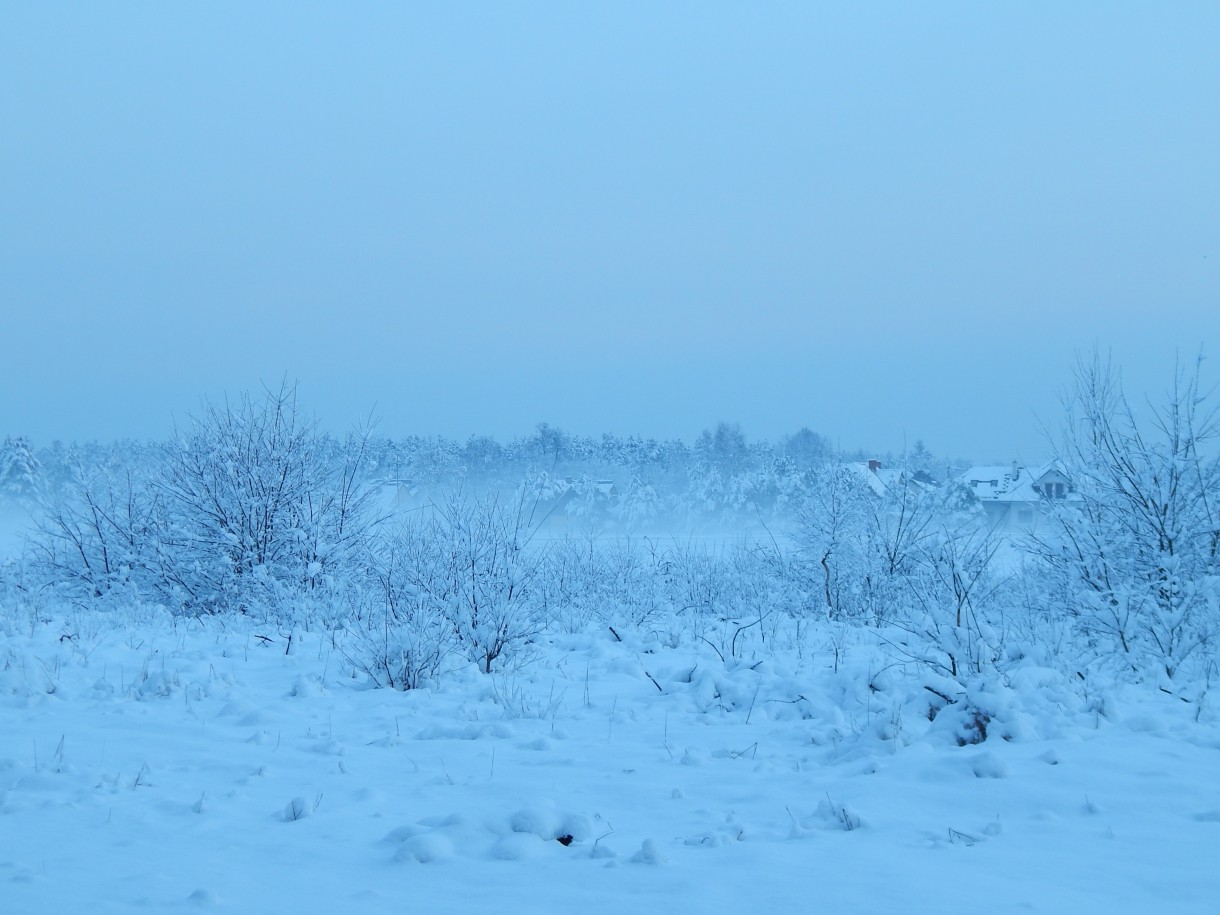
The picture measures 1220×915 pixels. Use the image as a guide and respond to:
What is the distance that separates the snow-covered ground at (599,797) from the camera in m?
2.80

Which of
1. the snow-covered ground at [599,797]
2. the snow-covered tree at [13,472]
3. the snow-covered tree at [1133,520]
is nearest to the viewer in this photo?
the snow-covered ground at [599,797]

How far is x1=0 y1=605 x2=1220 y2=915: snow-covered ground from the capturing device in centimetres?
280

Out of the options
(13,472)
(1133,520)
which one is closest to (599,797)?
(1133,520)

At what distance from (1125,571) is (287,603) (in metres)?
10.8

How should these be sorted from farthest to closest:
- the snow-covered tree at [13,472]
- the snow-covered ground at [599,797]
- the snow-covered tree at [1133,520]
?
the snow-covered tree at [13,472], the snow-covered tree at [1133,520], the snow-covered ground at [599,797]

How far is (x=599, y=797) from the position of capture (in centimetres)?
396

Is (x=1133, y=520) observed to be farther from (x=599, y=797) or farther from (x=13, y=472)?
(x=13, y=472)

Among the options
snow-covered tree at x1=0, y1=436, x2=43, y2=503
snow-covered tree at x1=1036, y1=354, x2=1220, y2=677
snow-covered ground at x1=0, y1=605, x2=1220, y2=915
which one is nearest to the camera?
snow-covered ground at x1=0, y1=605, x2=1220, y2=915

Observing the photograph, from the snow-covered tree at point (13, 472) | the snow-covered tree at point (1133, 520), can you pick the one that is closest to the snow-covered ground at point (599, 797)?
the snow-covered tree at point (1133, 520)

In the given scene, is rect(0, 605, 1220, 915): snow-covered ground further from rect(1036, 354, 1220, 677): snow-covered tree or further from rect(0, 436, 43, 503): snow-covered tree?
rect(0, 436, 43, 503): snow-covered tree

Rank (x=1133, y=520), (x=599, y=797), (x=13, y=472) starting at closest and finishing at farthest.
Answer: (x=599, y=797), (x=1133, y=520), (x=13, y=472)

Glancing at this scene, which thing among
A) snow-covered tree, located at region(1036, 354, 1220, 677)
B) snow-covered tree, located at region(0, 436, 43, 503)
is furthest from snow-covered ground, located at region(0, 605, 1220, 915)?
snow-covered tree, located at region(0, 436, 43, 503)

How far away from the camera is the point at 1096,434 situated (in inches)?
392

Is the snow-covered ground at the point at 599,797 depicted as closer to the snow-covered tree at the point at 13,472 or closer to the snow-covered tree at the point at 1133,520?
the snow-covered tree at the point at 1133,520
